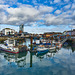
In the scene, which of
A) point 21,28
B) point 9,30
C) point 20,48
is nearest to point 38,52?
point 20,48

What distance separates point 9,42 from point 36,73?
57.8 ft

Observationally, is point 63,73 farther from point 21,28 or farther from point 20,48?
point 21,28

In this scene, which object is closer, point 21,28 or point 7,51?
point 7,51

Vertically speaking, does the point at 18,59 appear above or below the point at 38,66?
above

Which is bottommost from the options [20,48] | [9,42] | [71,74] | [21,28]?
[71,74]

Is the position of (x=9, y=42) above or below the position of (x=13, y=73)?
above

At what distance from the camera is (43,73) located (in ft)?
37.1

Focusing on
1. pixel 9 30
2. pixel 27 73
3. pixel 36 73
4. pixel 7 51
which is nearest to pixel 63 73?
pixel 36 73

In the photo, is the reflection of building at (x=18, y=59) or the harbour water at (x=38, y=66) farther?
the reflection of building at (x=18, y=59)

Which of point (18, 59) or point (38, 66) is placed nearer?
point (38, 66)

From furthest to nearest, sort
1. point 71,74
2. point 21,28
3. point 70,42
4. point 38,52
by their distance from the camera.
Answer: point 21,28 → point 70,42 → point 38,52 → point 71,74

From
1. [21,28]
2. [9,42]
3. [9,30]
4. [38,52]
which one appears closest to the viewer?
[38,52]

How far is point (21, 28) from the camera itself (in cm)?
12338

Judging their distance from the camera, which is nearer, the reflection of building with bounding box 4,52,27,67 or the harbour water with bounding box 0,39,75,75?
the harbour water with bounding box 0,39,75,75
